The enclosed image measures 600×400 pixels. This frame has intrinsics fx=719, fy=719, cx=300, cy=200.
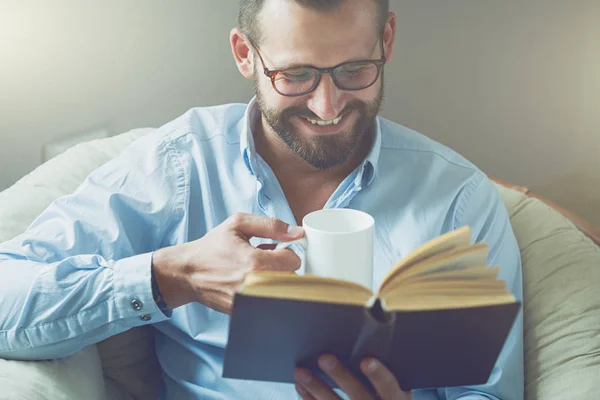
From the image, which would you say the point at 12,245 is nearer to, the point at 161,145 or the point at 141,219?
the point at 141,219

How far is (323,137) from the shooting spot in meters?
1.33

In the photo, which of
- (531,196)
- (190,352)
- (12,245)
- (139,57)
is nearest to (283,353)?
(190,352)

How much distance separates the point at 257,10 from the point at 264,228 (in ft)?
1.65

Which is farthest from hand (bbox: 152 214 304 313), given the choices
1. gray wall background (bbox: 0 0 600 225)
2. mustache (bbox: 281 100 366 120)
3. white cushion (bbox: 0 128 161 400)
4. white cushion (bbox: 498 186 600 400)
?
gray wall background (bbox: 0 0 600 225)

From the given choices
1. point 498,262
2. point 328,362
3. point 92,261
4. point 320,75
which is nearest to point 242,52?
point 320,75

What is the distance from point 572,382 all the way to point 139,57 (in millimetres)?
1343

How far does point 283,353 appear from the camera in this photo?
0.92m

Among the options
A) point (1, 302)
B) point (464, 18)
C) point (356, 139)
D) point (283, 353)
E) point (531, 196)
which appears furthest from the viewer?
point (464, 18)

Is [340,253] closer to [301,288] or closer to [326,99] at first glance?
[301,288]

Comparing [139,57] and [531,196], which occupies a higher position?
[139,57]

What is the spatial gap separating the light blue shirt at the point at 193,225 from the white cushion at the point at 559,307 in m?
0.07

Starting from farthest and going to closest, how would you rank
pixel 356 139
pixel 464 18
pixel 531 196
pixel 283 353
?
pixel 464 18 < pixel 531 196 < pixel 356 139 < pixel 283 353

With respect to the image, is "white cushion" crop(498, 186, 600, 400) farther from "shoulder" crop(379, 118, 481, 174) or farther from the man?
"shoulder" crop(379, 118, 481, 174)

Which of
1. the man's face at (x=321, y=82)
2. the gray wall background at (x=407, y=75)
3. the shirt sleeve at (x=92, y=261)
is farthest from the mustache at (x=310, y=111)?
the gray wall background at (x=407, y=75)
